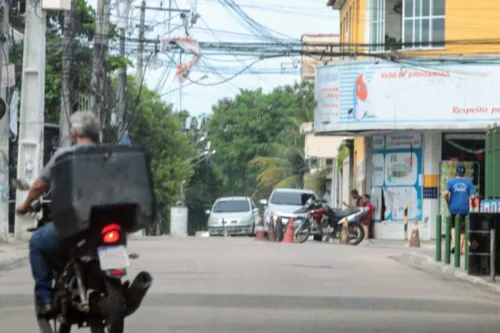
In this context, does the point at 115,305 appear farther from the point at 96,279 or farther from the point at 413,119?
the point at 413,119

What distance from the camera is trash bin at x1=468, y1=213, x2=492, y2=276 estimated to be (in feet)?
57.8

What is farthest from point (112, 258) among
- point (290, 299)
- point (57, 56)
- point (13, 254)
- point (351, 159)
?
point (351, 159)

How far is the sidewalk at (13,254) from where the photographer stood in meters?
19.4

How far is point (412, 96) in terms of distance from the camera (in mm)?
36781

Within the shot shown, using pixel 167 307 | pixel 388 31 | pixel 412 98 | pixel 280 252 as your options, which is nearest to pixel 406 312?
pixel 167 307

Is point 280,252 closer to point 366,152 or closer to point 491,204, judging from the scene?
point 491,204

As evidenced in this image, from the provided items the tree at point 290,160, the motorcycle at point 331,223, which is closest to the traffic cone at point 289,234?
the motorcycle at point 331,223

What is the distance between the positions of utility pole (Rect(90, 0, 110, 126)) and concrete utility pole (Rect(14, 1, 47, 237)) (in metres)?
5.90

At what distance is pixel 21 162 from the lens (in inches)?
1107

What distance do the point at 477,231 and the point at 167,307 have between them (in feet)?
22.0

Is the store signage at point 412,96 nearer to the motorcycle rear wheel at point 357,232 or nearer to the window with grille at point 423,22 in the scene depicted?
the window with grille at point 423,22

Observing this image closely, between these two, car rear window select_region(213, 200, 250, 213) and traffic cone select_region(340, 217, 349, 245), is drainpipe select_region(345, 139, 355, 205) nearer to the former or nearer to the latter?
car rear window select_region(213, 200, 250, 213)

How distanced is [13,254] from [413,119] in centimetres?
1779

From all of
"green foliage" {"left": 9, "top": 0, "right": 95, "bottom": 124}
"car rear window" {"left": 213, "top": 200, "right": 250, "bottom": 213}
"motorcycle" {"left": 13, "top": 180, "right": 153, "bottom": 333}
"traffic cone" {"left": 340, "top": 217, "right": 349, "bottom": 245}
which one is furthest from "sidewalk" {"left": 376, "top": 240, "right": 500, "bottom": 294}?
"car rear window" {"left": 213, "top": 200, "right": 250, "bottom": 213}
